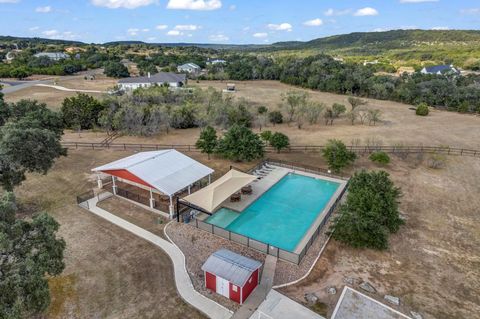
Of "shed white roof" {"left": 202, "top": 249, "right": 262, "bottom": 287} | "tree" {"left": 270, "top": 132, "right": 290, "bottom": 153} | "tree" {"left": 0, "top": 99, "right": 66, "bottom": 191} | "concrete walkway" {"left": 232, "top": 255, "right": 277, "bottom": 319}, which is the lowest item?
"concrete walkway" {"left": 232, "top": 255, "right": 277, "bottom": 319}

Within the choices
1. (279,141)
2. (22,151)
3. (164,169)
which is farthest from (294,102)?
(22,151)

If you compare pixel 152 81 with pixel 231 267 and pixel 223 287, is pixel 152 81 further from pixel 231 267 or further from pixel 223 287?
pixel 223 287

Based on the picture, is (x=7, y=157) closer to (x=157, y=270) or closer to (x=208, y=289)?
(x=157, y=270)

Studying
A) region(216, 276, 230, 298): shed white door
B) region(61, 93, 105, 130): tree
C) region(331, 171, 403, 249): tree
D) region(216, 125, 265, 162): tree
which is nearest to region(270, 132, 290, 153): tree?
region(216, 125, 265, 162): tree

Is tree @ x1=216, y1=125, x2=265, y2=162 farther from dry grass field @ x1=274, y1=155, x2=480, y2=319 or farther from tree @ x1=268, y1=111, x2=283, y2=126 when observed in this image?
tree @ x1=268, y1=111, x2=283, y2=126

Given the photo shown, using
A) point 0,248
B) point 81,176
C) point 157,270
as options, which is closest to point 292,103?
point 81,176

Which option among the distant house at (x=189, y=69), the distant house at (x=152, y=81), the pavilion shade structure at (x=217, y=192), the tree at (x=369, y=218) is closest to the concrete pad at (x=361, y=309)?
the tree at (x=369, y=218)
